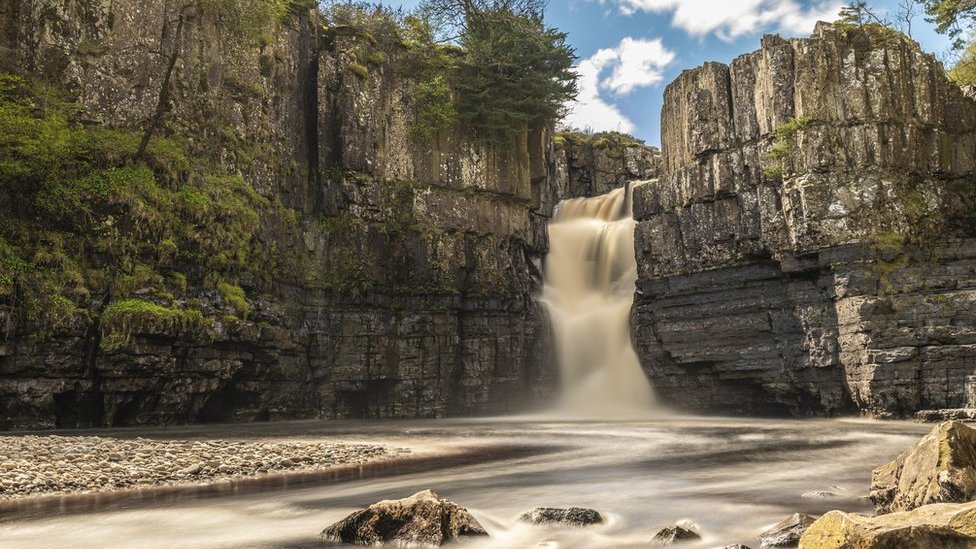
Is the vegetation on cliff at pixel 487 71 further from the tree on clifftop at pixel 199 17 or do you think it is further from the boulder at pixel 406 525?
the boulder at pixel 406 525

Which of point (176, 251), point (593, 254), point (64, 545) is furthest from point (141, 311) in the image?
point (593, 254)

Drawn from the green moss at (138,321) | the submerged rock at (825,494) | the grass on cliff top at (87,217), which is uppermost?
the grass on cliff top at (87,217)

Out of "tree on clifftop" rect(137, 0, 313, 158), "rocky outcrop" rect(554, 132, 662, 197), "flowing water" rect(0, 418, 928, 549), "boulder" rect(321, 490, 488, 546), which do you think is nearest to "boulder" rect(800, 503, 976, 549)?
"flowing water" rect(0, 418, 928, 549)

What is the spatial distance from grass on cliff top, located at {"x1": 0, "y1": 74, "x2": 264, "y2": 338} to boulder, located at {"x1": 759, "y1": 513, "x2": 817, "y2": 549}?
72.0ft

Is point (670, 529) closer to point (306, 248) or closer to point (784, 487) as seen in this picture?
point (784, 487)

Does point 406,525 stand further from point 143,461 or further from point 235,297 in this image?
point 235,297

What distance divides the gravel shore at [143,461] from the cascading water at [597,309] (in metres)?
19.4

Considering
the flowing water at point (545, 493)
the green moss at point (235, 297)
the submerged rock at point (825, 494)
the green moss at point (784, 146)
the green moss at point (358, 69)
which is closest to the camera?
the flowing water at point (545, 493)

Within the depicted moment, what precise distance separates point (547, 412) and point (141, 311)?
1950 cm

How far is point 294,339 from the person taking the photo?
31.5m

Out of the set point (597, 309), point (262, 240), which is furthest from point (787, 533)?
point (597, 309)

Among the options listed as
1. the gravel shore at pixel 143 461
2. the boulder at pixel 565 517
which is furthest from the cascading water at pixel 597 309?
the boulder at pixel 565 517

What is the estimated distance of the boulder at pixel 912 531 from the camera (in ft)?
21.4

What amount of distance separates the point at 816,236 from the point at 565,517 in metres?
24.2
